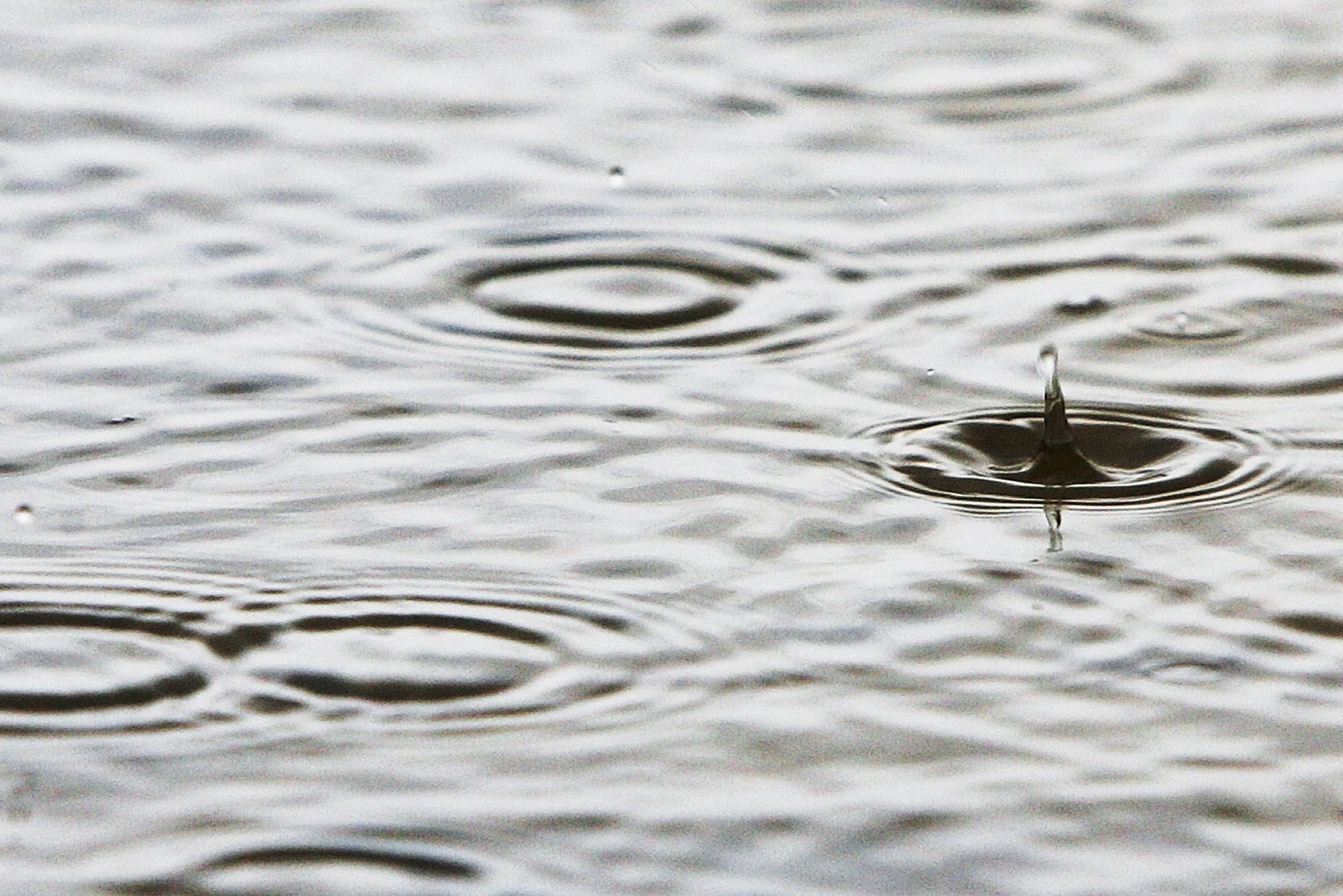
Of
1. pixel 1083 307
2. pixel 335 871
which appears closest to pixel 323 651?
pixel 335 871

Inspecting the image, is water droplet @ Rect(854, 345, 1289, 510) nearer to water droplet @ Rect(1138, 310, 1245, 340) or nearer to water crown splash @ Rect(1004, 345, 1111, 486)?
water crown splash @ Rect(1004, 345, 1111, 486)

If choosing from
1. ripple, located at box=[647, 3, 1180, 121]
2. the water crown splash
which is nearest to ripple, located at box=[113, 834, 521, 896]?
the water crown splash

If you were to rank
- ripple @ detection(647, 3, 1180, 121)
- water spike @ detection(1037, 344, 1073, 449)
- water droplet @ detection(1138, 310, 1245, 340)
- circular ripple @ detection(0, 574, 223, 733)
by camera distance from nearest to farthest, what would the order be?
1. circular ripple @ detection(0, 574, 223, 733)
2. water spike @ detection(1037, 344, 1073, 449)
3. water droplet @ detection(1138, 310, 1245, 340)
4. ripple @ detection(647, 3, 1180, 121)

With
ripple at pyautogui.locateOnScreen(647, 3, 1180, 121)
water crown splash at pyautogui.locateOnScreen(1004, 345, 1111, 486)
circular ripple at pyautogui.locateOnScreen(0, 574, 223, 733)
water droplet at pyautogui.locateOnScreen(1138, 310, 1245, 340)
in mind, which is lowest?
circular ripple at pyautogui.locateOnScreen(0, 574, 223, 733)

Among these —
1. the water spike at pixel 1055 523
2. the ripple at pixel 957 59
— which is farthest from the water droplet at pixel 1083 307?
the ripple at pixel 957 59

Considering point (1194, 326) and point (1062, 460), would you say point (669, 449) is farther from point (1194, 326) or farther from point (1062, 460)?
point (1194, 326)

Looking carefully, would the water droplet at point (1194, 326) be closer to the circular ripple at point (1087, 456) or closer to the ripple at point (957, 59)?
the circular ripple at point (1087, 456)

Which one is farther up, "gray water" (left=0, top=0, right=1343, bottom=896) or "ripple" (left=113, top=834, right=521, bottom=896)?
"gray water" (left=0, top=0, right=1343, bottom=896)
